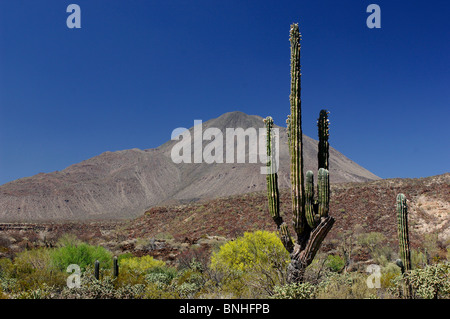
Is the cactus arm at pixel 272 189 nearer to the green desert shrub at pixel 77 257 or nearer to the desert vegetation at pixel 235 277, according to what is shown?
the desert vegetation at pixel 235 277

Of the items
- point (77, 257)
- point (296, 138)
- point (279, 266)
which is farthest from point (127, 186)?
point (296, 138)

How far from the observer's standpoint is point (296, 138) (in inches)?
348

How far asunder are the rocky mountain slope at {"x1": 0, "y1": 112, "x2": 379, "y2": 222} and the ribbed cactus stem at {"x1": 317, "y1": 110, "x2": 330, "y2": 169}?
7890 cm

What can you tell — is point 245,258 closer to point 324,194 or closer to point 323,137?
point 324,194

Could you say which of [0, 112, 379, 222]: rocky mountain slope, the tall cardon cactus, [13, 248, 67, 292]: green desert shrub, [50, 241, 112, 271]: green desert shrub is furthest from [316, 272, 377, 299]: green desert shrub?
[0, 112, 379, 222]: rocky mountain slope

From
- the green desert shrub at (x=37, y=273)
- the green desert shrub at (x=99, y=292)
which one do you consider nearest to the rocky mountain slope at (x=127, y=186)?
the green desert shrub at (x=37, y=273)

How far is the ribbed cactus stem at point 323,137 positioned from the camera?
934 cm

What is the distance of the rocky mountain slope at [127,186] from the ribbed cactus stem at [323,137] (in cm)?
7890

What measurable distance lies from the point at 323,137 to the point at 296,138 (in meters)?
1.05

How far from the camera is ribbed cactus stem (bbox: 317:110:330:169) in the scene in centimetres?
934

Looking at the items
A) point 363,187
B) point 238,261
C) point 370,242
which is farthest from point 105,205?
point 238,261

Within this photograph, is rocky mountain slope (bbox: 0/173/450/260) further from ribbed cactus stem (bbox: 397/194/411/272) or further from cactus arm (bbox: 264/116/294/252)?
cactus arm (bbox: 264/116/294/252)
